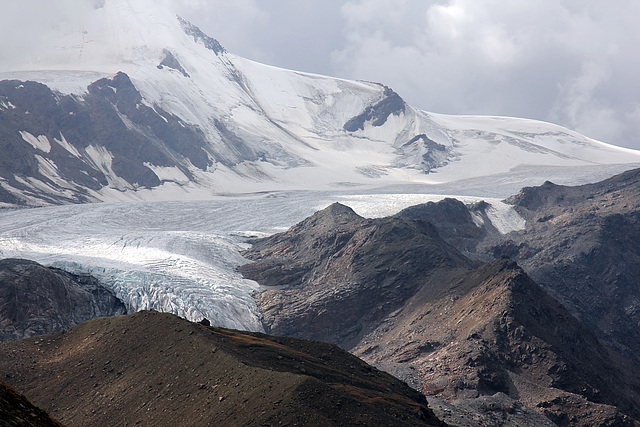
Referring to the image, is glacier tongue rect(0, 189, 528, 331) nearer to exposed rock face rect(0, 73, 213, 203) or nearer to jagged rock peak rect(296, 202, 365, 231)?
jagged rock peak rect(296, 202, 365, 231)

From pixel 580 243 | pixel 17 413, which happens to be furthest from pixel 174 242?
pixel 17 413

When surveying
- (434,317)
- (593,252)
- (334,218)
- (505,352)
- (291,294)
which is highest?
(334,218)

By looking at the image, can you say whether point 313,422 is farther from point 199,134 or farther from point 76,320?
point 199,134

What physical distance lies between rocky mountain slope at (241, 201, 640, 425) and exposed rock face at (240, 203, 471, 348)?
0.37 ft

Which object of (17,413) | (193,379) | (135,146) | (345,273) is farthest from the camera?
(135,146)

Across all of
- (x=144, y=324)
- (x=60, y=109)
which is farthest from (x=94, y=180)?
(x=144, y=324)

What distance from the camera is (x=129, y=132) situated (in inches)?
6068

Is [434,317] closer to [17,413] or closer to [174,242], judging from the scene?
[174,242]

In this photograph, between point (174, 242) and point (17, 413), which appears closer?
point (17, 413)

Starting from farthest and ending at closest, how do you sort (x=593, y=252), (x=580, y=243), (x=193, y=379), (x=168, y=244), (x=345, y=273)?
(x=580, y=243)
(x=593, y=252)
(x=168, y=244)
(x=345, y=273)
(x=193, y=379)

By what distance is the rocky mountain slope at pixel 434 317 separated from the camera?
125 feet

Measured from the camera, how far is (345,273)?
6331 centimetres

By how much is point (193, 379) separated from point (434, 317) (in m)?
30.9

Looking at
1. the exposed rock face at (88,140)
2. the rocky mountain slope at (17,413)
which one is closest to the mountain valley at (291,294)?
the rocky mountain slope at (17,413)
